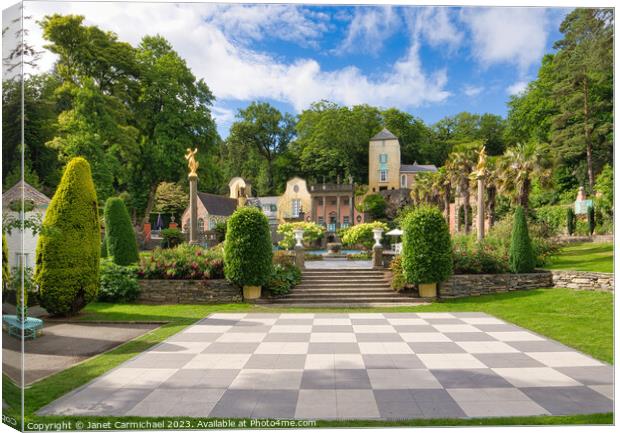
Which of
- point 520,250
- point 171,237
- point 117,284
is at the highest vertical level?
point 171,237

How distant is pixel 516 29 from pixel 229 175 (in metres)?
12.1

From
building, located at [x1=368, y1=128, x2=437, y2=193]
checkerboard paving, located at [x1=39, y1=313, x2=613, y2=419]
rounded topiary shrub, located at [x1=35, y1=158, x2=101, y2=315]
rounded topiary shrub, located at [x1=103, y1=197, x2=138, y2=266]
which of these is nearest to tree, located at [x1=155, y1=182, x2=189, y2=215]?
rounded topiary shrub, located at [x1=103, y1=197, x2=138, y2=266]

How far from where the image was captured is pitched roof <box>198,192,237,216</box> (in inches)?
731

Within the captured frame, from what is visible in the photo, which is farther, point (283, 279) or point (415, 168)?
point (415, 168)

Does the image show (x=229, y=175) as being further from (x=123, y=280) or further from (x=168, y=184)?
(x=123, y=280)

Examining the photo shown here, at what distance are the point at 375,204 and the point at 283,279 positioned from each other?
11.6 meters

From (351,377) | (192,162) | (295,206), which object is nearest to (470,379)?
(351,377)

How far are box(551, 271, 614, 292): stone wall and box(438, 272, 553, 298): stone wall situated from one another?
341 mm

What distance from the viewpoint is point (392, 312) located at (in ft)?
32.8

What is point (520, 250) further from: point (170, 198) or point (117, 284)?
point (170, 198)

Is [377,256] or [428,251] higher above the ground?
[428,251]

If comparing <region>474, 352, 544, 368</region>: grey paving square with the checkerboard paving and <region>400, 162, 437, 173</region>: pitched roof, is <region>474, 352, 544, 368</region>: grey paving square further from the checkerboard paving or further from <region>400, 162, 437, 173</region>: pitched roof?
<region>400, 162, 437, 173</region>: pitched roof

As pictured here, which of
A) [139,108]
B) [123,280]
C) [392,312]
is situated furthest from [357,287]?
[139,108]

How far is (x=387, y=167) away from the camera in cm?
1891
